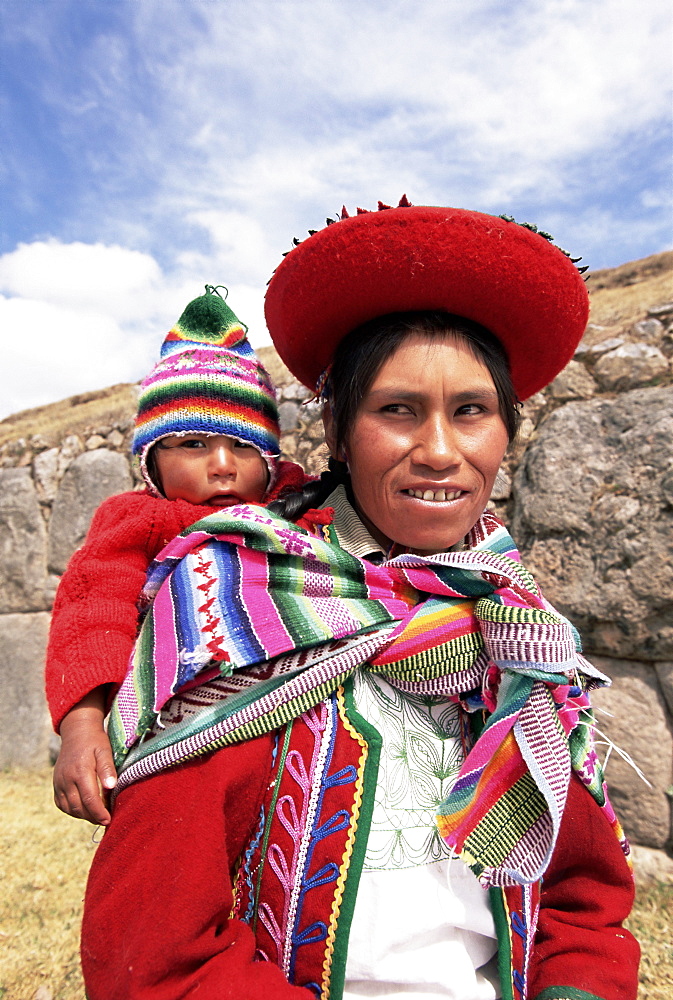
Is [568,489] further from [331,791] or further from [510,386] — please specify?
[331,791]

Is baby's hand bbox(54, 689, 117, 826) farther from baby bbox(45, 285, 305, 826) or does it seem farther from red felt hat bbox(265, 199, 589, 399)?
red felt hat bbox(265, 199, 589, 399)

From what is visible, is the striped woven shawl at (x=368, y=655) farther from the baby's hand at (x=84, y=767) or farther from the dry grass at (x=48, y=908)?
the dry grass at (x=48, y=908)

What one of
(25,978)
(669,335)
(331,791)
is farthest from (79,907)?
(669,335)

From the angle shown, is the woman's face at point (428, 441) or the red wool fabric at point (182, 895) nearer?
the red wool fabric at point (182, 895)

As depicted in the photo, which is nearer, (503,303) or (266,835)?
(266,835)

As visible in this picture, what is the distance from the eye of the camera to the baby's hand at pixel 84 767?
0.90 m

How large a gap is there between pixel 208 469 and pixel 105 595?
37 centimetres

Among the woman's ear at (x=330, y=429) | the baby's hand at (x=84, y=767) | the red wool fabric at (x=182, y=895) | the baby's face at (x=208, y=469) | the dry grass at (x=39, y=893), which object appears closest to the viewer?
the red wool fabric at (x=182, y=895)

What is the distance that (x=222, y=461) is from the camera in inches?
53.9

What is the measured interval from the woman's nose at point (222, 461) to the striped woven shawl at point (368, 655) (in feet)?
1.06

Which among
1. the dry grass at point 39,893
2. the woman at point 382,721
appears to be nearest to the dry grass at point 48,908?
the dry grass at point 39,893

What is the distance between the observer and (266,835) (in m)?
0.90

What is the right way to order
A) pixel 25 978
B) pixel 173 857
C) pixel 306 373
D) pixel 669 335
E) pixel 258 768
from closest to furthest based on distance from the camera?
1. pixel 173 857
2. pixel 258 768
3. pixel 306 373
4. pixel 25 978
5. pixel 669 335

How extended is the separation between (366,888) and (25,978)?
240 centimetres
